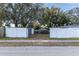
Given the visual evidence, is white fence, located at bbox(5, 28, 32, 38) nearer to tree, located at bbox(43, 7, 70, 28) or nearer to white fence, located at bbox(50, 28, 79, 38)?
tree, located at bbox(43, 7, 70, 28)

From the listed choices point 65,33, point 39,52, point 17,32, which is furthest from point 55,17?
point 39,52

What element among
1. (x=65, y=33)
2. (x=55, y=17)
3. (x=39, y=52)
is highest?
(x=55, y=17)

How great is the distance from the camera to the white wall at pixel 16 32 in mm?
6785

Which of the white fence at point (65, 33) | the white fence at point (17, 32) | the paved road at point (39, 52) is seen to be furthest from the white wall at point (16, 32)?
the paved road at point (39, 52)

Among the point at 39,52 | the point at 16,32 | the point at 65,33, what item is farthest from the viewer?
the point at 65,33

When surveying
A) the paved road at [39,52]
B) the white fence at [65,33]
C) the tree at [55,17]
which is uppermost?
the tree at [55,17]

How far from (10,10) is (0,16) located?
42cm

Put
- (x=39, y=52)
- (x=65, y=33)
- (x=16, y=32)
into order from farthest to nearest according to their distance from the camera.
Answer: (x=65, y=33) < (x=16, y=32) < (x=39, y=52)

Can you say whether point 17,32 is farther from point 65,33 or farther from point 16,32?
point 65,33

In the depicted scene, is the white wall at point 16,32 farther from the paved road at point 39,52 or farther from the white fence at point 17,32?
the paved road at point 39,52

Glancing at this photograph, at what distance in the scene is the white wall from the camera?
22.3 feet

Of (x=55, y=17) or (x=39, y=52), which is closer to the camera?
(x=39, y=52)

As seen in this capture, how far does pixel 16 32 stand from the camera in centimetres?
716

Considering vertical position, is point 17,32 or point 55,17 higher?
point 55,17
